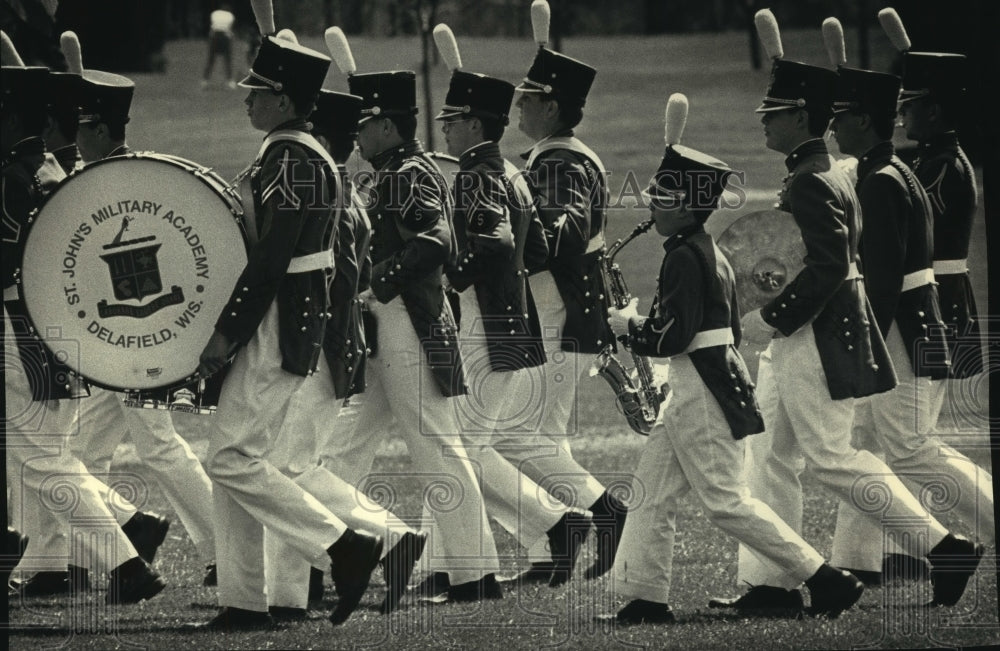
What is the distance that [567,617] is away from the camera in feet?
21.5

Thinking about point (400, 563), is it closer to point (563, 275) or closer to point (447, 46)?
point (563, 275)

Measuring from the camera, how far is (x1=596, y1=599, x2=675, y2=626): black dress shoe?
6.42 metres

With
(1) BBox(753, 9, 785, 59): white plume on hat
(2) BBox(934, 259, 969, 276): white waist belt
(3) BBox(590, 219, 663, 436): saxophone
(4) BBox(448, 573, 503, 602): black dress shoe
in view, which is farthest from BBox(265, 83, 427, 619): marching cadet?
(2) BBox(934, 259, 969, 276): white waist belt

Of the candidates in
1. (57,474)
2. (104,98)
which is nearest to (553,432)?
(57,474)

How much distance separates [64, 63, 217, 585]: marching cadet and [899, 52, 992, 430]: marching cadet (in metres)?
2.89

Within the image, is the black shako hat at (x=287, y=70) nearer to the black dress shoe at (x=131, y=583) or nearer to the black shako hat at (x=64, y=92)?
the black shako hat at (x=64, y=92)

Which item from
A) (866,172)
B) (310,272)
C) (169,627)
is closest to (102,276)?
(310,272)

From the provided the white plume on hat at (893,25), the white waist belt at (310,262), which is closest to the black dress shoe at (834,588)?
the white waist belt at (310,262)

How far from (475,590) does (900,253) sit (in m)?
2.03

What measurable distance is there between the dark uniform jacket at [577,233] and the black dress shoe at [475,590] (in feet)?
3.46

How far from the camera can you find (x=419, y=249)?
6676mm

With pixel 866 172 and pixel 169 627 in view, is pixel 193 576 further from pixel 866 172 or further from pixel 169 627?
pixel 866 172

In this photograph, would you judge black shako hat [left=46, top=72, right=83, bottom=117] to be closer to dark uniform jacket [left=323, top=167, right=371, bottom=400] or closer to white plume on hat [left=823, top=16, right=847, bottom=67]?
dark uniform jacket [left=323, top=167, right=371, bottom=400]

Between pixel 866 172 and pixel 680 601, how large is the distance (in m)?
1.76
